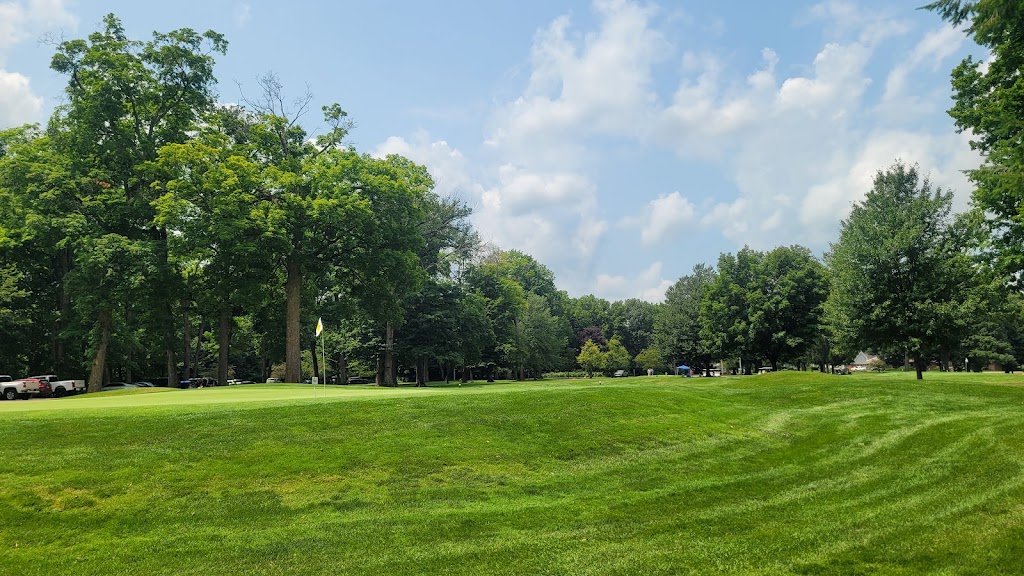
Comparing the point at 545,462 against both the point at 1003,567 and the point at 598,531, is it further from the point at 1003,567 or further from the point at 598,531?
the point at 1003,567

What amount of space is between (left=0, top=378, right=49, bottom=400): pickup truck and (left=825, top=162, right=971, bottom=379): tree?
155ft

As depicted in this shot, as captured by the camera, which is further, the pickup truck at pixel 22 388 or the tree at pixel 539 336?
the tree at pixel 539 336

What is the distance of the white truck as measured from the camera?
1264 inches

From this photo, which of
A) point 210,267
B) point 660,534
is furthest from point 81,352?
point 660,534

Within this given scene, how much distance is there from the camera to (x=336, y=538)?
24.8 ft

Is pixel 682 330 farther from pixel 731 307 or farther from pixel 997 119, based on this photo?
pixel 997 119

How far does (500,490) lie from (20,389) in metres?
35.9

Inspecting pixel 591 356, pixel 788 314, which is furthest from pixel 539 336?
pixel 788 314

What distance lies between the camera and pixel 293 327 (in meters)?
36.1

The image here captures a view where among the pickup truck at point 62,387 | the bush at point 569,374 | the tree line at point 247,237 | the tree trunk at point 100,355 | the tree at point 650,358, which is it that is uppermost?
the tree line at point 247,237

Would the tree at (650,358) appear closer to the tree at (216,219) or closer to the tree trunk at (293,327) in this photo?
the tree trunk at (293,327)

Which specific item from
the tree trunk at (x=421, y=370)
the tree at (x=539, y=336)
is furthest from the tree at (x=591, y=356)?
the tree trunk at (x=421, y=370)

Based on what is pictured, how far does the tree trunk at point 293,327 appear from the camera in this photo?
35656 mm

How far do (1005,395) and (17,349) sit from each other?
60233 millimetres
